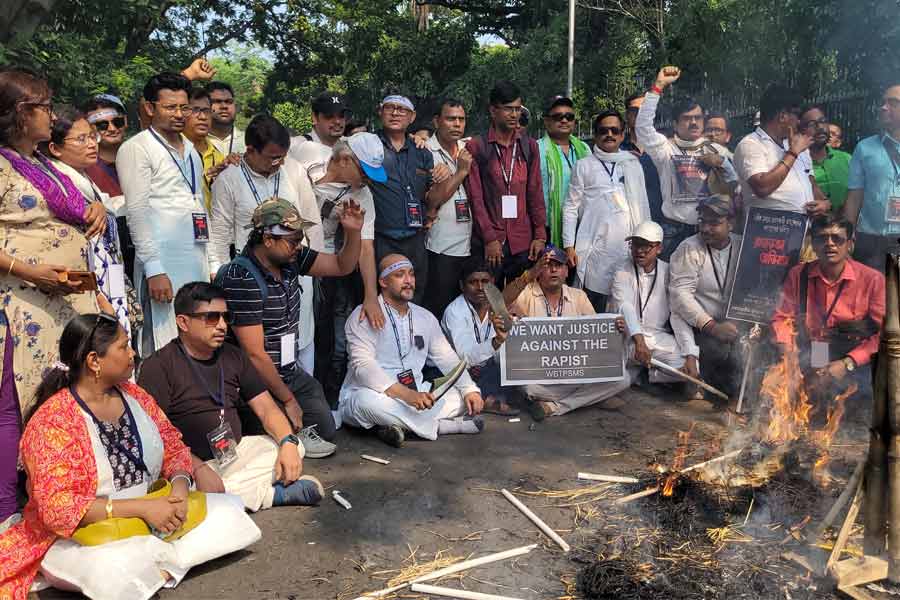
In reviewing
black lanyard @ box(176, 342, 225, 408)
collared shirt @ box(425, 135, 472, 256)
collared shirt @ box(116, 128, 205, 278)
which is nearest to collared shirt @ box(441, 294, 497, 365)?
collared shirt @ box(425, 135, 472, 256)

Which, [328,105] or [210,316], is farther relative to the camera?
[328,105]

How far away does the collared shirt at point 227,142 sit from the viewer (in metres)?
7.21

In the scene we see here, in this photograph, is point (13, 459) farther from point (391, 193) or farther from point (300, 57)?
point (300, 57)

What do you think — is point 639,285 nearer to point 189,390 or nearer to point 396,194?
point 396,194

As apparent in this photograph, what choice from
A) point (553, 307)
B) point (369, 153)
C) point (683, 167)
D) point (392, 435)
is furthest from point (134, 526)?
point (683, 167)

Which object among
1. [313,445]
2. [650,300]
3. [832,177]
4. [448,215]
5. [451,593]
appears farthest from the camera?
[832,177]

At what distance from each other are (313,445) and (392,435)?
61 centimetres

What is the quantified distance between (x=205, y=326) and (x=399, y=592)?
1941 mm

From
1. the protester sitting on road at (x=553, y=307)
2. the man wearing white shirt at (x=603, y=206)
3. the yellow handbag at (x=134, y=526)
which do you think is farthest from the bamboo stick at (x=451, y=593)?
the man wearing white shirt at (x=603, y=206)

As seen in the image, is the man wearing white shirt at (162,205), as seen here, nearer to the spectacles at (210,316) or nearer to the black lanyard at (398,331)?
the spectacles at (210,316)

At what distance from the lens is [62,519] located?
3664mm

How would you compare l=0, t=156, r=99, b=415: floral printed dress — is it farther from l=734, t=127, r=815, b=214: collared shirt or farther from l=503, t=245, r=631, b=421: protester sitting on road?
l=734, t=127, r=815, b=214: collared shirt

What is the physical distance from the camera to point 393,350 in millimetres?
6691

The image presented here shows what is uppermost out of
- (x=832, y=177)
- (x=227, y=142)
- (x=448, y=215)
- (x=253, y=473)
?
(x=227, y=142)
